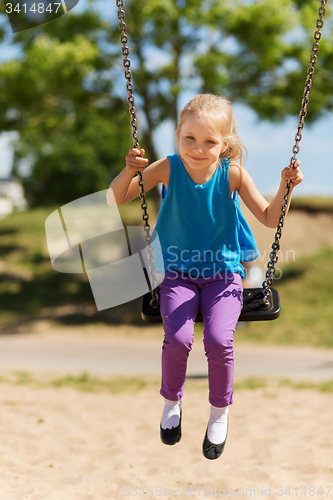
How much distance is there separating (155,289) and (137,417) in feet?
10.6

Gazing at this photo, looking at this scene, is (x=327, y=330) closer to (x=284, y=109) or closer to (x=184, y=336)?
(x=284, y=109)

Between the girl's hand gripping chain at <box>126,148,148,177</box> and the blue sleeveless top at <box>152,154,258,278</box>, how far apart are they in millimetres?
196

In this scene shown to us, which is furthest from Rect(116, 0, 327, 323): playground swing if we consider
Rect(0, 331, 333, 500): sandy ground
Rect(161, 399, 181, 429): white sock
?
Rect(0, 331, 333, 500): sandy ground

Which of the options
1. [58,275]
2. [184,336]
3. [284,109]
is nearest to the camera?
[184,336]

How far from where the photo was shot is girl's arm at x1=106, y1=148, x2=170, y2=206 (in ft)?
8.84

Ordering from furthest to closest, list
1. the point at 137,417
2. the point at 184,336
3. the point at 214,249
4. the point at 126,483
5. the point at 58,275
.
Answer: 1. the point at 58,275
2. the point at 137,417
3. the point at 126,483
4. the point at 214,249
5. the point at 184,336

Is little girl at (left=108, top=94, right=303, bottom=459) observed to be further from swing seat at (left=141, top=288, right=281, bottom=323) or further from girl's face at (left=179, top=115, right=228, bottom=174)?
swing seat at (left=141, top=288, right=281, bottom=323)

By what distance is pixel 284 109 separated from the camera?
11.3 meters

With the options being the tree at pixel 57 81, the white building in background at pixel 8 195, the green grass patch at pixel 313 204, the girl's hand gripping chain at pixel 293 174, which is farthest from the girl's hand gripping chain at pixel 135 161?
the white building in background at pixel 8 195

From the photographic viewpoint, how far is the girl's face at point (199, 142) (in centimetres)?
263

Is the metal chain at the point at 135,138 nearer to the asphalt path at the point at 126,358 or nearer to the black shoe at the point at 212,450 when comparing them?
the black shoe at the point at 212,450

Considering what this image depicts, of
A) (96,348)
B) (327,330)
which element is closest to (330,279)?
(327,330)

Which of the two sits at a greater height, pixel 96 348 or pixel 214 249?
pixel 214 249

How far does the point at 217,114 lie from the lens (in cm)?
266
